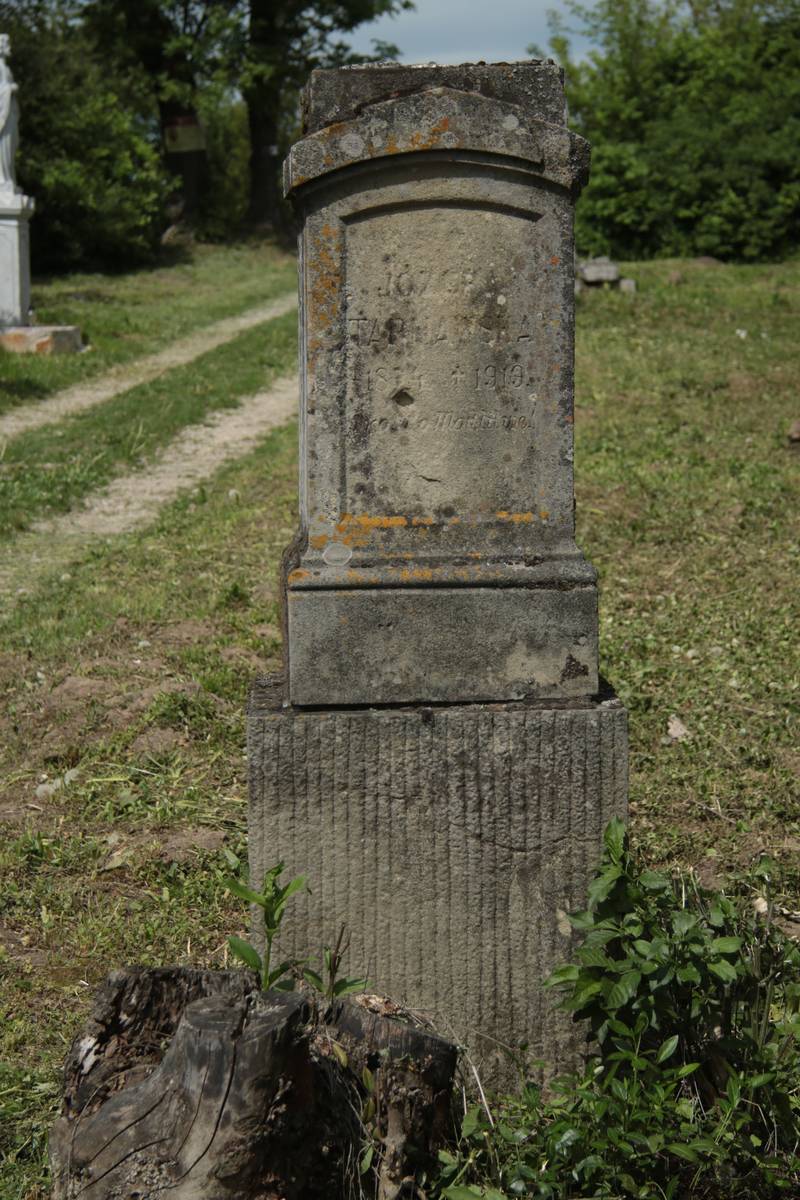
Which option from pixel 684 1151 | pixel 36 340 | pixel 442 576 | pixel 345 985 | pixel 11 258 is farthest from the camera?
pixel 11 258

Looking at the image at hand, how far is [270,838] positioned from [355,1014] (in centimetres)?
49

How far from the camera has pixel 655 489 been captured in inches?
325

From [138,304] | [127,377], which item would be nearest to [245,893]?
[127,377]

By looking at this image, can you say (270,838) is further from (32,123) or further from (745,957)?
(32,123)

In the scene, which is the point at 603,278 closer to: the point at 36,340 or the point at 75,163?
the point at 36,340

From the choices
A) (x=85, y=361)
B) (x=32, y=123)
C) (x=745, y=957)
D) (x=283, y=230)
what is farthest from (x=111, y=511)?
(x=283, y=230)

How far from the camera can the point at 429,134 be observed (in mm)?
3057

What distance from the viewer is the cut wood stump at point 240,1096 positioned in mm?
2412

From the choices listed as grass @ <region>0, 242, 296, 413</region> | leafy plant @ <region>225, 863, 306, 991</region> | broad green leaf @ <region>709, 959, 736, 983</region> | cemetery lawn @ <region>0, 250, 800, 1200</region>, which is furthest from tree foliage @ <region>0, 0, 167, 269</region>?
broad green leaf @ <region>709, 959, 736, 983</region>

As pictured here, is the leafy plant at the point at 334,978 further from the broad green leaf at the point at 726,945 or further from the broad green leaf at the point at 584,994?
the broad green leaf at the point at 726,945

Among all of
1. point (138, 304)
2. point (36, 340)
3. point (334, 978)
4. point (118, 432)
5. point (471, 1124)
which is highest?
point (138, 304)

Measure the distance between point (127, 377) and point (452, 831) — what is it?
10925 millimetres

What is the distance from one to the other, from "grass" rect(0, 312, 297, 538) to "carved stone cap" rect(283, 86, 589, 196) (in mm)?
5440

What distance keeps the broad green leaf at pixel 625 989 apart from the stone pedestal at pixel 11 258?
12503 millimetres
